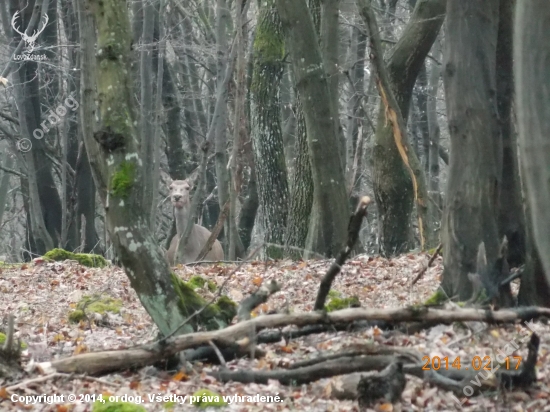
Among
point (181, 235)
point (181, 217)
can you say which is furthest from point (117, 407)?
point (181, 217)

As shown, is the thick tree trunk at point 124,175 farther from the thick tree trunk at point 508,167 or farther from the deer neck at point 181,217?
the deer neck at point 181,217

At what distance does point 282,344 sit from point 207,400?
1.34 m

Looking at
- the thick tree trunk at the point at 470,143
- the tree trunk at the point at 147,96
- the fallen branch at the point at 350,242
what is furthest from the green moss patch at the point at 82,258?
the fallen branch at the point at 350,242

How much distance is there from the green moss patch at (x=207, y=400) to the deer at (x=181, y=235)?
1173 centimetres

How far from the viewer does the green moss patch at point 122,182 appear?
739 centimetres

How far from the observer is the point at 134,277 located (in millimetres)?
7477

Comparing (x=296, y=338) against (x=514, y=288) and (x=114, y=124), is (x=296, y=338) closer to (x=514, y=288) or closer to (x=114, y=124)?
(x=114, y=124)

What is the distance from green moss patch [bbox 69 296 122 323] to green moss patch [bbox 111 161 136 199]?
2.55 meters

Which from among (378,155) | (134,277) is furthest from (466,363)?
(378,155)

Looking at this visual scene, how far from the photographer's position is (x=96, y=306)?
1044 centimetres

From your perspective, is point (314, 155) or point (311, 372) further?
point (314, 155)

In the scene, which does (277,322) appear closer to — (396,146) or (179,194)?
(396,146)

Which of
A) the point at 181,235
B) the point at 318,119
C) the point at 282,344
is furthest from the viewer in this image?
the point at 181,235

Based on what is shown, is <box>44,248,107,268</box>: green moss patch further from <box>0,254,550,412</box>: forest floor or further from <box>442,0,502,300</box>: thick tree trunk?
<box>442,0,502,300</box>: thick tree trunk
